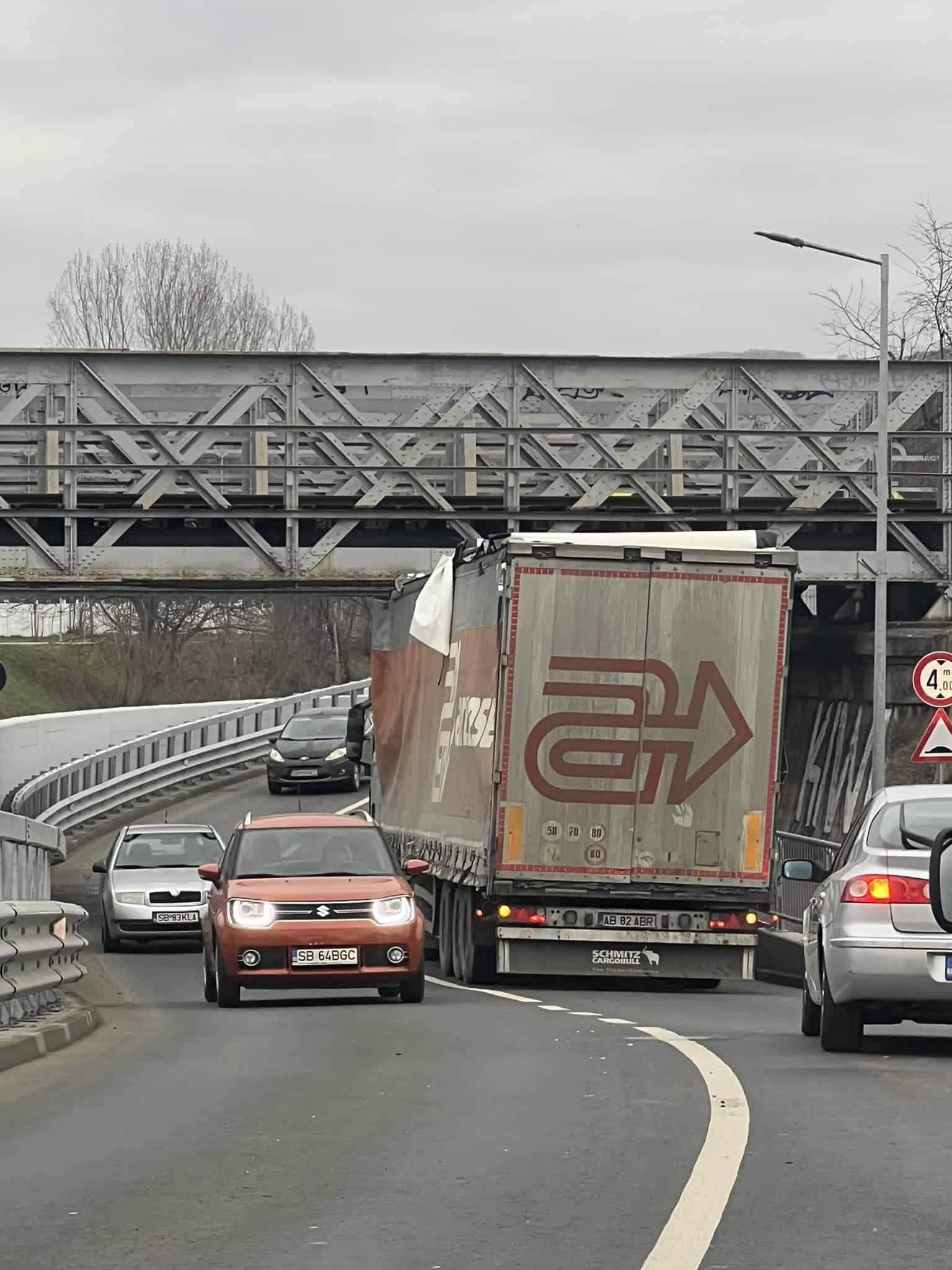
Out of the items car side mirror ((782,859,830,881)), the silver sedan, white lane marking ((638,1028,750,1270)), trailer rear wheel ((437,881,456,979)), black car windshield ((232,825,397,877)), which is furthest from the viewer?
the silver sedan

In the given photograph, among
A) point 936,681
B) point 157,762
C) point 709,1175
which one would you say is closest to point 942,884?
point 709,1175

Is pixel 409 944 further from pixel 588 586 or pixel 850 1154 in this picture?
pixel 850 1154

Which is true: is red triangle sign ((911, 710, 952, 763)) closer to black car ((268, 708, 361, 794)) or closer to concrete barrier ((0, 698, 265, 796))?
concrete barrier ((0, 698, 265, 796))

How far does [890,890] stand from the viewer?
13.0 metres

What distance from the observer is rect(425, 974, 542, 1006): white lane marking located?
19.9 metres

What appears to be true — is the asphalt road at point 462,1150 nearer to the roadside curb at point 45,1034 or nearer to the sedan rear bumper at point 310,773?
the roadside curb at point 45,1034

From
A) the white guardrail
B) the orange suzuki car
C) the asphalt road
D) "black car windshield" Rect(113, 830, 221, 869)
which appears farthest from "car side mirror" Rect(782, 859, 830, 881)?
"black car windshield" Rect(113, 830, 221, 869)

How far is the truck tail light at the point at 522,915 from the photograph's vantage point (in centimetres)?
2119

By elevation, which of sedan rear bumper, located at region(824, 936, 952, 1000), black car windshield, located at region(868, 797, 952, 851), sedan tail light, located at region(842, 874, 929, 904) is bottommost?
sedan rear bumper, located at region(824, 936, 952, 1000)

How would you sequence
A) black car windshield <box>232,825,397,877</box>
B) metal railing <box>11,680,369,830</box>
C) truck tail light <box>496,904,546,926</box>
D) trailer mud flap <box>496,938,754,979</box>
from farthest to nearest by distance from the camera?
1. metal railing <box>11,680,369,830</box>
2. trailer mud flap <box>496,938,754,979</box>
3. truck tail light <box>496,904,546,926</box>
4. black car windshield <box>232,825,397,877</box>

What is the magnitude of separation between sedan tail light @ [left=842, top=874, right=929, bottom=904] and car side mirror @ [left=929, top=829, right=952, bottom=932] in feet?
22.7

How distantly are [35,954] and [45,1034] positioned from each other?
0.89 meters

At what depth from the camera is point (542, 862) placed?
2080cm

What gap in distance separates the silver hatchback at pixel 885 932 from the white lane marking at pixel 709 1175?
0.79 metres
